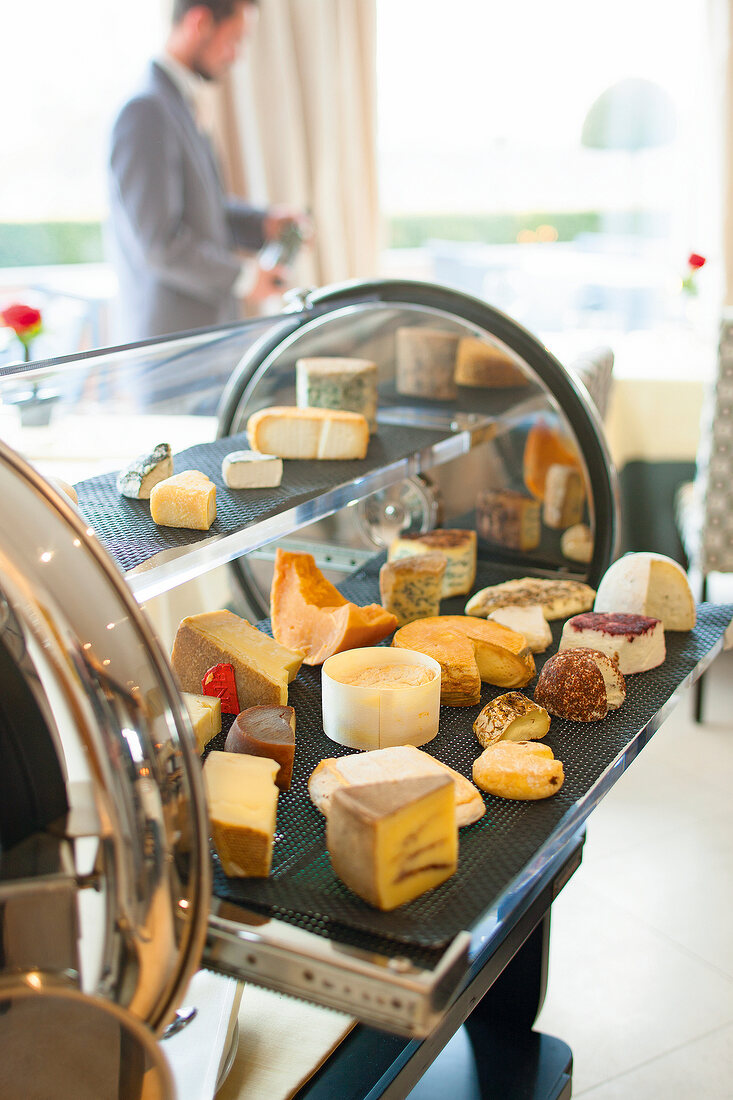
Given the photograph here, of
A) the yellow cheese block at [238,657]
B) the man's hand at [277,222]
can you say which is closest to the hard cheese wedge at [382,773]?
the yellow cheese block at [238,657]

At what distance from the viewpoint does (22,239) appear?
3502 millimetres

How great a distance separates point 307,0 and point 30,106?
3.70ft

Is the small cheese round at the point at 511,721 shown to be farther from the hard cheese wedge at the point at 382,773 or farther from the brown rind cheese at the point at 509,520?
the brown rind cheese at the point at 509,520

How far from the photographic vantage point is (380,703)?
32.3 inches

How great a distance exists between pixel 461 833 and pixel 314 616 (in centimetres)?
35

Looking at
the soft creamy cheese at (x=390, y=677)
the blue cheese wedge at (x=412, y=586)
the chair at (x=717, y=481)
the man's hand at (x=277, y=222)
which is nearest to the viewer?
the soft creamy cheese at (x=390, y=677)

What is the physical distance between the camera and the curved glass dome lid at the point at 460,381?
1.20m

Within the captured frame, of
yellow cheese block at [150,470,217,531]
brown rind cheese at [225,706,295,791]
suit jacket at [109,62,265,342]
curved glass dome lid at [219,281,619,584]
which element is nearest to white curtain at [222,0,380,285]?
suit jacket at [109,62,265,342]

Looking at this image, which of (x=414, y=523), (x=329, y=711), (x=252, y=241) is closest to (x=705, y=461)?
(x=414, y=523)

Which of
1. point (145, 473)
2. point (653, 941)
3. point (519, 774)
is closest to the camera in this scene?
point (519, 774)

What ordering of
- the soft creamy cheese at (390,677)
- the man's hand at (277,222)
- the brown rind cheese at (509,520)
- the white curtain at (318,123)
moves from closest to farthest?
the soft creamy cheese at (390,677)
the brown rind cheese at (509,520)
the man's hand at (277,222)
the white curtain at (318,123)

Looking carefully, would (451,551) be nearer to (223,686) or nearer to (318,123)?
(223,686)

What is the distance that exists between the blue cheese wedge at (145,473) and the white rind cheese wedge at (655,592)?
50 cm

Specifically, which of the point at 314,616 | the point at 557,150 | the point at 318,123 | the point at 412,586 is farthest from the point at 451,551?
the point at 557,150
